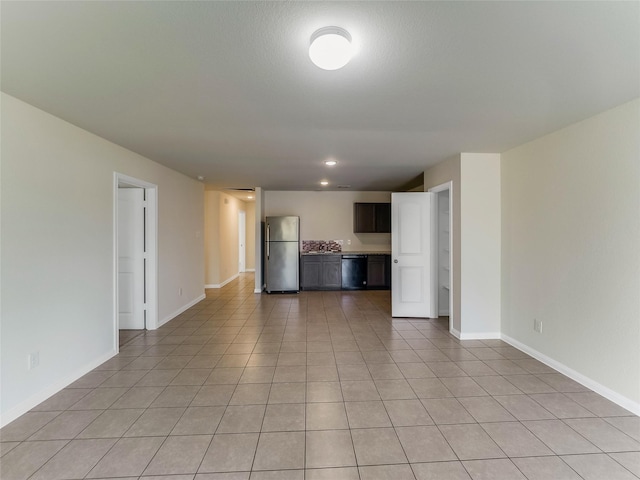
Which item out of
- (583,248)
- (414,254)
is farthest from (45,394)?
(583,248)

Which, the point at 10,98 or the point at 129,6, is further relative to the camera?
the point at 10,98

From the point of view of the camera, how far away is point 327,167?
4430 millimetres

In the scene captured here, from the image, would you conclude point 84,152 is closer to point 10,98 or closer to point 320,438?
point 10,98

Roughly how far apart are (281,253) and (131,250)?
3.02 m

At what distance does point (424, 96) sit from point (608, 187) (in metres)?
1.71

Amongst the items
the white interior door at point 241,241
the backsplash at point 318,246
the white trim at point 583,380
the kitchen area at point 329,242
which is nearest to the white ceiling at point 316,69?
the white trim at point 583,380

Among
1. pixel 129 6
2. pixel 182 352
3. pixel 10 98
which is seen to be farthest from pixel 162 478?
pixel 10 98

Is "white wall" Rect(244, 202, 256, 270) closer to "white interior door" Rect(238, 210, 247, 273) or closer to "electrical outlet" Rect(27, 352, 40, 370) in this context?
"white interior door" Rect(238, 210, 247, 273)

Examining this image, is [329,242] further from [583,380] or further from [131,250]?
[583,380]

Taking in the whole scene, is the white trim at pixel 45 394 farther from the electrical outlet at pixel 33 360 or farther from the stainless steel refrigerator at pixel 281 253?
the stainless steel refrigerator at pixel 281 253

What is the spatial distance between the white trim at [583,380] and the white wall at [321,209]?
442cm

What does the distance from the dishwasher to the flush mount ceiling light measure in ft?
18.2

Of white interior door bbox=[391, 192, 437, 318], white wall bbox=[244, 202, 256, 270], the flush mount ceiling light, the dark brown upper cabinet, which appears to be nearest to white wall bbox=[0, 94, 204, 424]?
the flush mount ceiling light

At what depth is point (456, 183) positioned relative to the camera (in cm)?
380
